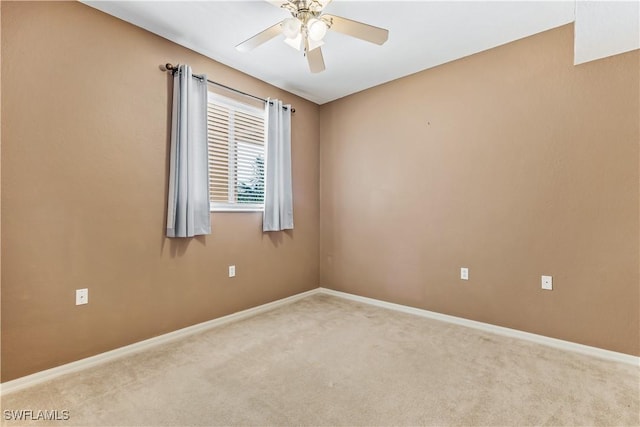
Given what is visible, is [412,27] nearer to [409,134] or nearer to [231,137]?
[409,134]

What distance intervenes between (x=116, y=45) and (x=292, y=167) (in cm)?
208

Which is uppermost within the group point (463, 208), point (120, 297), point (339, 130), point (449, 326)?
point (339, 130)

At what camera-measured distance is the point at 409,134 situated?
3.43 meters

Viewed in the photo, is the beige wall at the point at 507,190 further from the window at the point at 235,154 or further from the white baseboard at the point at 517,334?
the window at the point at 235,154

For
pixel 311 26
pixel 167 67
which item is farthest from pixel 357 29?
pixel 167 67

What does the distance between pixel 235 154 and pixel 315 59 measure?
1.40 m

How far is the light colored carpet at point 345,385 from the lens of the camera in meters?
1.65

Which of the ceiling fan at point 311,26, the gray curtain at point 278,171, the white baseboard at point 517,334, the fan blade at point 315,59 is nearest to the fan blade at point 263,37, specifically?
the ceiling fan at point 311,26

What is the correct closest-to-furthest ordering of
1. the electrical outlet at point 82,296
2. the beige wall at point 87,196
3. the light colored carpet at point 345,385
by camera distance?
the light colored carpet at point 345,385 < the beige wall at point 87,196 < the electrical outlet at point 82,296

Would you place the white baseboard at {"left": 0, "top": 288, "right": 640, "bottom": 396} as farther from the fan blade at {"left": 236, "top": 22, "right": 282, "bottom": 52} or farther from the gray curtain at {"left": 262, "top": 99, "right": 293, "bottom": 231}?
the fan blade at {"left": 236, "top": 22, "right": 282, "bottom": 52}

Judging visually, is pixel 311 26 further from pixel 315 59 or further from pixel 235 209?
pixel 235 209

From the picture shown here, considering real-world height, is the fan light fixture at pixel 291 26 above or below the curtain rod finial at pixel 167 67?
below

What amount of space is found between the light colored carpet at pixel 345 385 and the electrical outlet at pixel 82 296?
1.57 feet

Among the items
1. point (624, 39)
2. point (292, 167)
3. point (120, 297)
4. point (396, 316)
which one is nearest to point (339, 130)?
point (292, 167)
